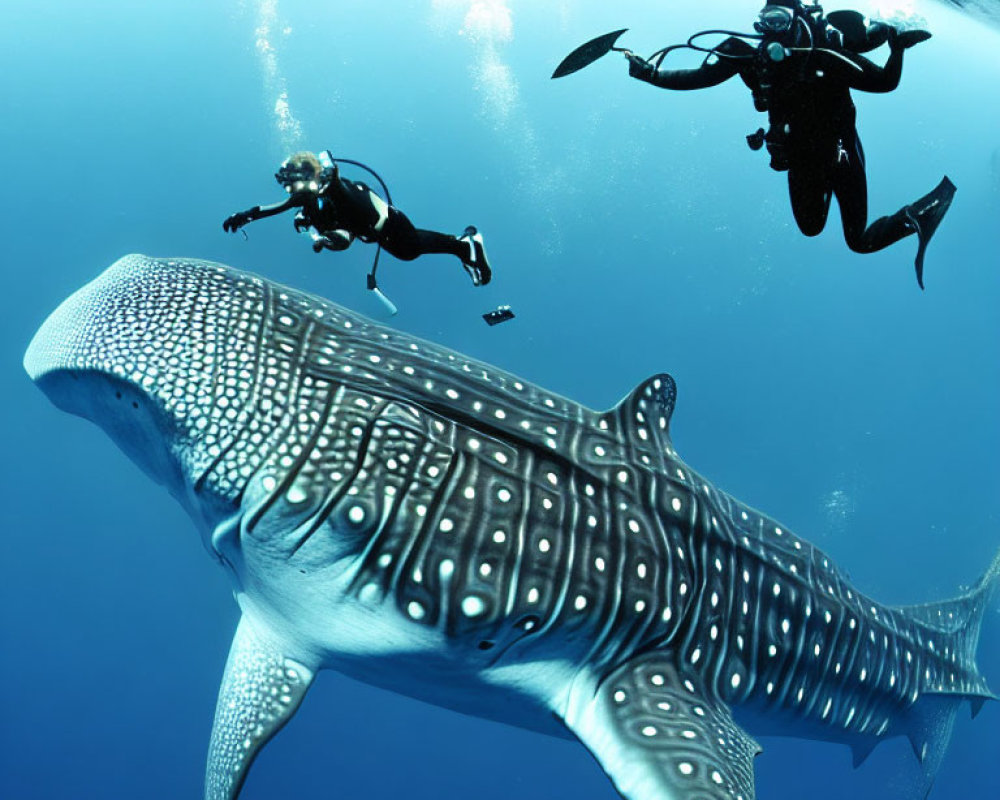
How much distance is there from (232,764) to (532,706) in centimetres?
139

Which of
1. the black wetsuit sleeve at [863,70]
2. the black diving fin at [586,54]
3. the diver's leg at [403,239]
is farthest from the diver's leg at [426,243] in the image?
the black wetsuit sleeve at [863,70]

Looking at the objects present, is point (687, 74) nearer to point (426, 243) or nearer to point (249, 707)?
point (426, 243)

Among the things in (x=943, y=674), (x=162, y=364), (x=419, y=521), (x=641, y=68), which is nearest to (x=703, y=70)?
(x=641, y=68)

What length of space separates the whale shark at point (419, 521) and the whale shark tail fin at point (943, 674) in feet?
8.10

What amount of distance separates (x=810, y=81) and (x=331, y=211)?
3336 mm

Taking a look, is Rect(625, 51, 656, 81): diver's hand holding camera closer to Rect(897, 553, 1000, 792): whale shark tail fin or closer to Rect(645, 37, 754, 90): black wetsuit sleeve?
Rect(645, 37, 754, 90): black wetsuit sleeve

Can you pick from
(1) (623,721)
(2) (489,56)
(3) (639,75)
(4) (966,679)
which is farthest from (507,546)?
(2) (489,56)

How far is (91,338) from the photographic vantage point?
3051 mm

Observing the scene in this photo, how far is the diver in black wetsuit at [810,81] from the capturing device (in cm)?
482

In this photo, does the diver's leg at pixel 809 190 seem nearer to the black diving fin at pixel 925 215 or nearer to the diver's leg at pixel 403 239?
the black diving fin at pixel 925 215

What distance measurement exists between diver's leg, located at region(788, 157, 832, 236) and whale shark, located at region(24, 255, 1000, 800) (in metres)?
2.30

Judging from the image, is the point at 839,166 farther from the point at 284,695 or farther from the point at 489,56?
the point at 489,56

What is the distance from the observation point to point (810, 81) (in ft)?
16.3

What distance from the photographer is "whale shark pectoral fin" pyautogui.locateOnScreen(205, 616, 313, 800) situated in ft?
11.2
